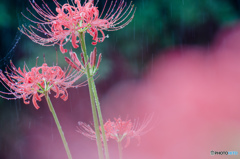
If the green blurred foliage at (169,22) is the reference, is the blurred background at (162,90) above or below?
below

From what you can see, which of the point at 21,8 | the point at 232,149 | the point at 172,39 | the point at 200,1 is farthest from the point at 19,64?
the point at 232,149

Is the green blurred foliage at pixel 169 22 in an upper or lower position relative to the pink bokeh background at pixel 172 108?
upper

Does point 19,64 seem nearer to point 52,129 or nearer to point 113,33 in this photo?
point 52,129

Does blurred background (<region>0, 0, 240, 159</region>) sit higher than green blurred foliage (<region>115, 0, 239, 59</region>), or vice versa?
green blurred foliage (<region>115, 0, 239, 59</region>)

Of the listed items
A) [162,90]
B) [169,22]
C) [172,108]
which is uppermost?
[169,22]

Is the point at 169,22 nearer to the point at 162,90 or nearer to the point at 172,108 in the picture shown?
the point at 162,90

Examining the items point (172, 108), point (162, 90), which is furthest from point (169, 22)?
point (172, 108)
